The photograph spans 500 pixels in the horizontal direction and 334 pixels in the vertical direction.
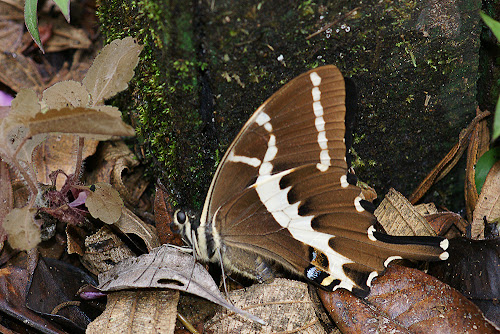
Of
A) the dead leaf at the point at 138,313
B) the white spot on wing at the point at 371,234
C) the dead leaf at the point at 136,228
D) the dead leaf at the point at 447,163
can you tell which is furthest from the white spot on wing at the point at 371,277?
the dead leaf at the point at 136,228

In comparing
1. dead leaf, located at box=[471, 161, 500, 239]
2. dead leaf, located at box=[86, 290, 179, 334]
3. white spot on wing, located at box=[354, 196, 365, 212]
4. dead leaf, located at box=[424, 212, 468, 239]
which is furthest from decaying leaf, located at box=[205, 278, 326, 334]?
dead leaf, located at box=[471, 161, 500, 239]

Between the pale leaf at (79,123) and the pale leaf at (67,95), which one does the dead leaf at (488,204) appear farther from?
the pale leaf at (67,95)

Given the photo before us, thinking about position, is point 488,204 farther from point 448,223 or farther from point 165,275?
point 165,275

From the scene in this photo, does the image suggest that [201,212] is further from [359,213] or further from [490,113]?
[490,113]

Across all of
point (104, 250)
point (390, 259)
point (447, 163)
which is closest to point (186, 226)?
point (104, 250)

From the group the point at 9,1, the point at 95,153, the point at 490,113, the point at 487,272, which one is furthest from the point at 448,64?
the point at 9,1

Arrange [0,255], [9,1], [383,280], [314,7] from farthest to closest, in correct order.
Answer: [9,1], [0,255], [383,280], [314,7]
